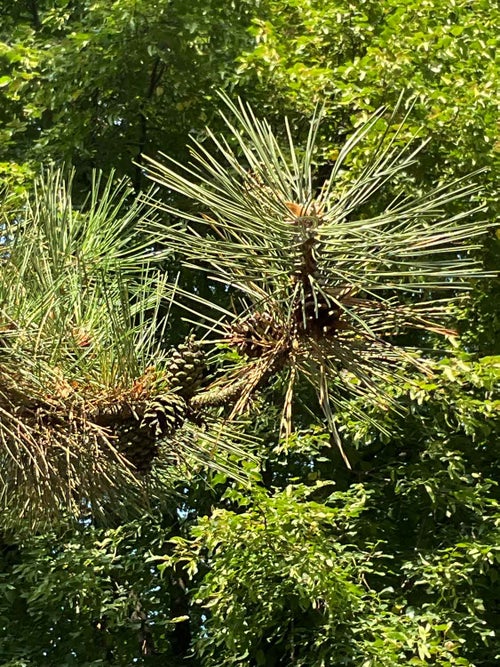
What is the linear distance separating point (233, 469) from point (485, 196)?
7.01 ft

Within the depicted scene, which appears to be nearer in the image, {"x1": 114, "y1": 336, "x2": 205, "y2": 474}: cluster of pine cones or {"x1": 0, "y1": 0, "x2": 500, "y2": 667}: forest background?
{"x1": 114, "y1": 336, "x2": 205, "y2": 474}: cluster of pine cones

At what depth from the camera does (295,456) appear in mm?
3299

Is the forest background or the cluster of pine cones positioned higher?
the cluster of pine cones

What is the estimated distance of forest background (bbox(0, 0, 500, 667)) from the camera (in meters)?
2.64

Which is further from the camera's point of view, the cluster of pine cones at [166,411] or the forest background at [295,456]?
the forest background at [295,456]

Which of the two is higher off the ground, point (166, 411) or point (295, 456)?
point (166, 411)

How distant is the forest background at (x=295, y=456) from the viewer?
264 centimetres

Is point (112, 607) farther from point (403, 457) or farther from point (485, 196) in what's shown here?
point (485, 196)

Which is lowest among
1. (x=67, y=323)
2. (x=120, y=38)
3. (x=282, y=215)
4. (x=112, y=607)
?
(x=112, y=607)

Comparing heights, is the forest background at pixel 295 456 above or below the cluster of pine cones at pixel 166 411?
below

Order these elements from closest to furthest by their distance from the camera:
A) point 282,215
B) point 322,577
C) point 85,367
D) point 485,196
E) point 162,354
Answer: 1. point 282,215
2. point 85,367
3. point 162,354
4. point 322,577
5. point 485,196

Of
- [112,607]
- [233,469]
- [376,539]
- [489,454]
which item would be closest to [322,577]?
[376,539]

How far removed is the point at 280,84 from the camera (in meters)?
3.28

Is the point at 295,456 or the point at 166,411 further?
the point at 295,456
